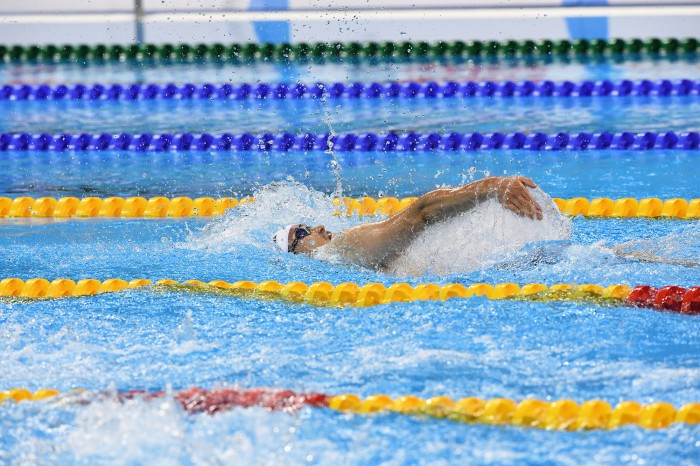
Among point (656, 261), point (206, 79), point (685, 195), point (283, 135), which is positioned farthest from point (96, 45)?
point (656, 261)

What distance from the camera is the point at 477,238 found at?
3.77m

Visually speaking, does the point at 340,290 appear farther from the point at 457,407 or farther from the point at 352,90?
the point at 352,90

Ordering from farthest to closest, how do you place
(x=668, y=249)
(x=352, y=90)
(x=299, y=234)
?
(x=352, y=90) → (x=299, y=234) → (x=668, y=249)

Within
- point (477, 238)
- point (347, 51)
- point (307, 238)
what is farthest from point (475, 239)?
point (347, 51)

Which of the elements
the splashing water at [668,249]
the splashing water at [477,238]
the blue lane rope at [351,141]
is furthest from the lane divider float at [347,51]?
the splashing water at [477,238]

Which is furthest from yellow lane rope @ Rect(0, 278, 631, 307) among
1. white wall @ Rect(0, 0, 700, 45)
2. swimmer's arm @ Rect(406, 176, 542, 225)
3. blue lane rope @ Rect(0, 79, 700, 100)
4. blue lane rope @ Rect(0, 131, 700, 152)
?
white wall @ Rect(0, 0, 700, 45)

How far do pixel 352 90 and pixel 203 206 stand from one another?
3.15 m

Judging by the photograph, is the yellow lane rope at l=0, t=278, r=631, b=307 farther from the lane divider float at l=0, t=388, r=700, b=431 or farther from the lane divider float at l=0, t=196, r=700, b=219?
the lane divider float at l=0, t=196, r=700, b=219

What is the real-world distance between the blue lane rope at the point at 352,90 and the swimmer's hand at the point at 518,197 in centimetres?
452

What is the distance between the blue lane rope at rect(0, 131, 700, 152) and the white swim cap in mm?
2110

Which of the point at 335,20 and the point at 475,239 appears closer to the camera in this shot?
the point at 475,239

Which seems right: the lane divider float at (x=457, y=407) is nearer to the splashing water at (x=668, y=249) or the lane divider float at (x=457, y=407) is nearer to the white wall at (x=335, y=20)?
the splashing water at (x=668, y=249)

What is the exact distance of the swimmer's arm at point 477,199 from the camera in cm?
362

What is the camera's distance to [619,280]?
3.75 meters
